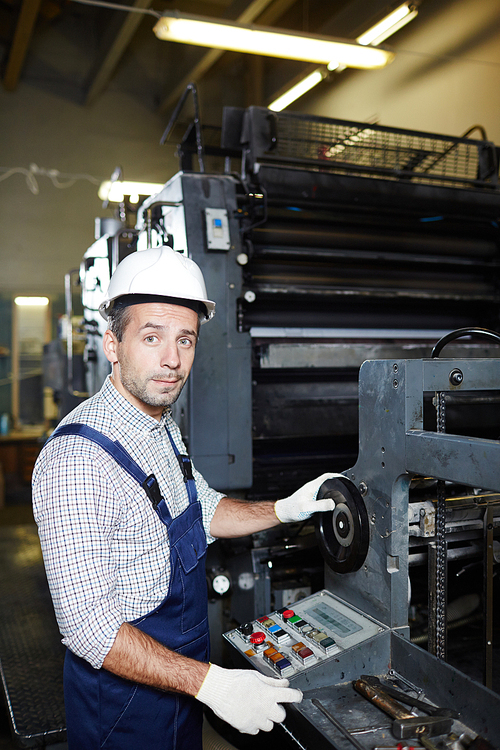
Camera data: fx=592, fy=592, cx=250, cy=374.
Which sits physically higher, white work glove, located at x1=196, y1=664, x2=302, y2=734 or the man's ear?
the man's ear

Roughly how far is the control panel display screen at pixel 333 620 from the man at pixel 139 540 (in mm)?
180

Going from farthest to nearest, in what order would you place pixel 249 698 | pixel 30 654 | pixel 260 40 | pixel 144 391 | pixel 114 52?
pixel 114 52
pixel 260 40
pixel 30 654
pixel 144 391
pixel 249 698

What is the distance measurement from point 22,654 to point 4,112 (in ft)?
21.3

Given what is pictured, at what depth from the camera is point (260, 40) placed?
334cm

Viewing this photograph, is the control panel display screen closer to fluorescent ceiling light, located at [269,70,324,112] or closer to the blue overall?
the blue overall

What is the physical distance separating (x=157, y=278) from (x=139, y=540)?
58 centimetres

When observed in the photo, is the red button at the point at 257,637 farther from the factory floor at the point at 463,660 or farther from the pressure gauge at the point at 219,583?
the factory floor at the point at 463,660

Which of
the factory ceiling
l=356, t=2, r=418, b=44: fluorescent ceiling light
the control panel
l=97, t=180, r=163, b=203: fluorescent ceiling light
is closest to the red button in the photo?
the control panel

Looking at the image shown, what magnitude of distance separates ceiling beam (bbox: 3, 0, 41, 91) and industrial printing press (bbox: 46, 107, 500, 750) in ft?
13.6

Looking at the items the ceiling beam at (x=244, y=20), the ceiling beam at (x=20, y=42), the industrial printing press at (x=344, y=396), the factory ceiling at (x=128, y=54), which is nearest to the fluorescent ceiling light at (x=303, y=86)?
the ceiling beam at (x=244, y=20)

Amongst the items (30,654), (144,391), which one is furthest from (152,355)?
(30,654)

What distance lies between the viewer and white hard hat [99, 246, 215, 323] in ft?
4.47

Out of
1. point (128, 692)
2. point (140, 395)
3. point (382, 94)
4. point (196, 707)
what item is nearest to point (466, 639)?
point (196, 707)

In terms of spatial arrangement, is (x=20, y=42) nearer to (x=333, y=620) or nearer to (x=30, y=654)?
(x=30, y=654)
